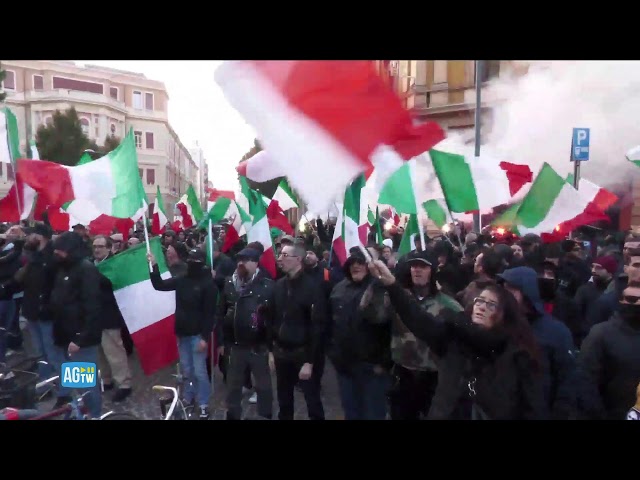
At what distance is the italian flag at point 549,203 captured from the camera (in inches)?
248

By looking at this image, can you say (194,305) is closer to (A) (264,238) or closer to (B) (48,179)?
(A) (264,238)

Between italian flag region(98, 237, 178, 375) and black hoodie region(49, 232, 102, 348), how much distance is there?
0.24 metres

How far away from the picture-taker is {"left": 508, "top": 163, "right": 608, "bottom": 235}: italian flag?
20.7 feet

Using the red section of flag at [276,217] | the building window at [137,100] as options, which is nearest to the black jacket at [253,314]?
the red section of flag at [276,217]

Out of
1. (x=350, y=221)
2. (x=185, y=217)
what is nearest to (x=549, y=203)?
(x=350, y=221)

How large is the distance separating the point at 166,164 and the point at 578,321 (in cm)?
3095

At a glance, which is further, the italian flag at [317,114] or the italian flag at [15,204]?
the italian flag at [15,204]

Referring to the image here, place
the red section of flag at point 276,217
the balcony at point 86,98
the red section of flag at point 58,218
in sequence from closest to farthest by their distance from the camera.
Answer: the red section of flag at point 58,218, the red section of flag at point 276,217, the balcony at point 86,98

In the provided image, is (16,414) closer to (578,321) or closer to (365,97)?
(365,97)

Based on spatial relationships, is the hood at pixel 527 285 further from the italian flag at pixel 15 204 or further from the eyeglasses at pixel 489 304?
the italian flag at pixel 15 204

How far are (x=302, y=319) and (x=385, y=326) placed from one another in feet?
2.34

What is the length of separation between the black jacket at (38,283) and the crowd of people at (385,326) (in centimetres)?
2

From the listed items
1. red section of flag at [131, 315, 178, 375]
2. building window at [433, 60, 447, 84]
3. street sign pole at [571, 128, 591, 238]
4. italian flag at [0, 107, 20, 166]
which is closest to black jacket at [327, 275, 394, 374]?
red section of flag at [131, 315, 178, 375]

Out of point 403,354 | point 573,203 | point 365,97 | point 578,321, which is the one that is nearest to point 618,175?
point 573,203
